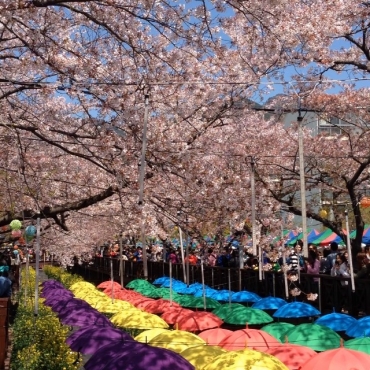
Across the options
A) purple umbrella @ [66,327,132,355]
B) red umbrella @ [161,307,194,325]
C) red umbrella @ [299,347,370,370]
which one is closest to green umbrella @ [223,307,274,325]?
red umbrella @ [161,307,194,325]

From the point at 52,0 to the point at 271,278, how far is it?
1232 cm

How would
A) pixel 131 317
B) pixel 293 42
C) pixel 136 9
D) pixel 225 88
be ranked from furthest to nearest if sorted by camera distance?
pixel 225 88 < pixel 131 317 < pixel 293 42 < pixel 136 9

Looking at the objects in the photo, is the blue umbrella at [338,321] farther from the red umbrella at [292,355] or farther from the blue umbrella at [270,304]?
the blue umbrella at [270,304]

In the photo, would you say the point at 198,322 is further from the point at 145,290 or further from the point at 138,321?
the point at 145,290

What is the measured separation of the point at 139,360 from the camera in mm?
6402

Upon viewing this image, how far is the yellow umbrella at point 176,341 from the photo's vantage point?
8.21m

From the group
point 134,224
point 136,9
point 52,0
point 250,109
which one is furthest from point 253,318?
point 52,0

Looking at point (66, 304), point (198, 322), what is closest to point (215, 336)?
point (198, 322)

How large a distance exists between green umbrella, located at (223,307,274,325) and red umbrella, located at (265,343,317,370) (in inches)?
141

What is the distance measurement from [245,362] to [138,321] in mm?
4652

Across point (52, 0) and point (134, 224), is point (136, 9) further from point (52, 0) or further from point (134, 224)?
point (134, 224)

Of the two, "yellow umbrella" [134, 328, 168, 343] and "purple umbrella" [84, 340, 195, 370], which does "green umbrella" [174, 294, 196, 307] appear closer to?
"yellow umbrella" [134, 328, 168, 343]

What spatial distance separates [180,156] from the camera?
32.9 feet

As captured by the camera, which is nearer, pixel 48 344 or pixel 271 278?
pixel 48 344
